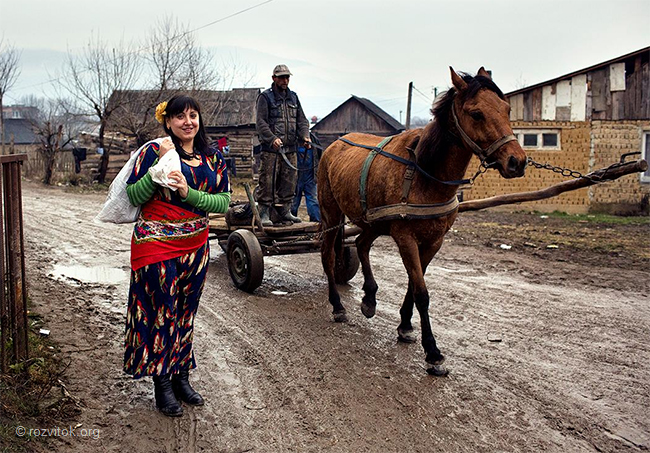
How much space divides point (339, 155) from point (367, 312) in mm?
1739

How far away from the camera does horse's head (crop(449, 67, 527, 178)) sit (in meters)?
4.54

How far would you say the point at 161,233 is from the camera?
162 inches

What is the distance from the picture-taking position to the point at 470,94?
16.0 feet

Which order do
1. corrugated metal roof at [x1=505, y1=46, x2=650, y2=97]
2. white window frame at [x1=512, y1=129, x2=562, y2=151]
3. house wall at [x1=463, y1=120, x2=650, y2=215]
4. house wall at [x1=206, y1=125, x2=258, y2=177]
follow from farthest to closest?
house wall at [x1=206, y1=125, x2=258, y2=177]
white window frame at [x1=512, y1=129, x2=562, y2=151]
house wall at [x1=463, y1=120, x2=650, y2=215]
corrugated metal roof at [x1=505, y1=46, x2=650, y2=97]

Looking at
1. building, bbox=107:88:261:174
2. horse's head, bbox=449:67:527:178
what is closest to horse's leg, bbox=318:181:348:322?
horse's head, bbox=449:67:527:178

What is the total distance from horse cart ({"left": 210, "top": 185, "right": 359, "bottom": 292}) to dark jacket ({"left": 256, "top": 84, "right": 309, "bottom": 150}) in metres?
0.81

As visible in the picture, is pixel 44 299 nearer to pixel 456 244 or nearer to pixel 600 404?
pixel 600 404

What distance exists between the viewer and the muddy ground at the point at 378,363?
3934 millimetres

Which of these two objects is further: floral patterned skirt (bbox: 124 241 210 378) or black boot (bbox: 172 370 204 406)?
black boot (bbox: 172 370 204 406)

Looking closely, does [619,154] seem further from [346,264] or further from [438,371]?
[438,371]

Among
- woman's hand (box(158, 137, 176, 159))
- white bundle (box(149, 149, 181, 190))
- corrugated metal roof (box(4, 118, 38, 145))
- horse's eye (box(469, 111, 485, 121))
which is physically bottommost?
white bundle (box(149, 149, 181, 190))

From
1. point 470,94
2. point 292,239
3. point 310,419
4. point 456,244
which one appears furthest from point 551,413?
point 456,244

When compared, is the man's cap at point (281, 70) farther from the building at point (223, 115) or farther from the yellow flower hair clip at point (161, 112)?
the building at point (223, 115)

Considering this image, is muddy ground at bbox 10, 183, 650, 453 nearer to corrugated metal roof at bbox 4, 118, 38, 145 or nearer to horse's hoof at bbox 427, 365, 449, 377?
horse's hoof at bbox 427, 365, 449, 377
